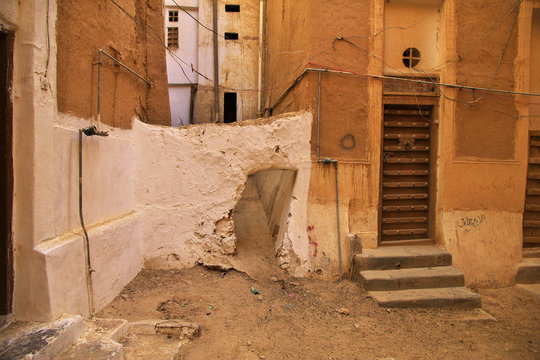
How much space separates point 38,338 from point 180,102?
957cm

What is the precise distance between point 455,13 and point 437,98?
1551 millimetres

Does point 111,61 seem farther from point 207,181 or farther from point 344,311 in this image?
point 344,311

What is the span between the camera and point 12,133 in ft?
8.25

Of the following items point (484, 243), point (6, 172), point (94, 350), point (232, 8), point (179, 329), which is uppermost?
point (232, 8)

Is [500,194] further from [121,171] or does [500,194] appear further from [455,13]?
[121,171]

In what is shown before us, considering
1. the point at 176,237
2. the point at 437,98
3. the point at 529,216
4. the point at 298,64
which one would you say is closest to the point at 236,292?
the point at 176,237

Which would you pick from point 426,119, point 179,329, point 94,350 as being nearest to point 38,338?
point 94,350

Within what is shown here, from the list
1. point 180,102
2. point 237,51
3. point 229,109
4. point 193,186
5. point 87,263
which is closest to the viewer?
point 87,263

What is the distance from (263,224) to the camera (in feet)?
20.6

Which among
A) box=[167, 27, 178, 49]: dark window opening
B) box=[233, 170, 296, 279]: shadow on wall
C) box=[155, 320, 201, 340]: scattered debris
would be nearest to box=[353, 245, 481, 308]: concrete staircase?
box=[233, 170, 296, 279]: shadow on wall

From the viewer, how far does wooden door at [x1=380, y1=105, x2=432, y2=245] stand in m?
5.43

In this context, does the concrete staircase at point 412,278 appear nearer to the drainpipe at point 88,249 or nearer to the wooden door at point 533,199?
the wooden door at point 533,199

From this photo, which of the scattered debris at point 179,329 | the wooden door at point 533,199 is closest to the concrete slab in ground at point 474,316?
the wooden door at point 533,199

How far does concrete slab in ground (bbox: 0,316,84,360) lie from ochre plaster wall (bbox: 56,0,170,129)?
198 centimetres
